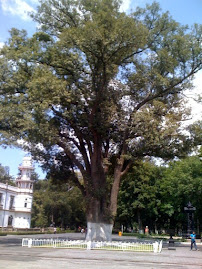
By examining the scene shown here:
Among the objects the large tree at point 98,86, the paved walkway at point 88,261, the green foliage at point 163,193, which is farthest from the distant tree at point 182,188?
the paved walkway at point 88,261

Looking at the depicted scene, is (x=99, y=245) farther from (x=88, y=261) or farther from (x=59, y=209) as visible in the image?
(x=59, y=209)

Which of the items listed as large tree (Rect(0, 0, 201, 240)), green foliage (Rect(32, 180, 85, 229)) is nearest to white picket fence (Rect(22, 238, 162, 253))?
large tree (Rect(0, 0, 201, 240))

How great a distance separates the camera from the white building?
54.4 m

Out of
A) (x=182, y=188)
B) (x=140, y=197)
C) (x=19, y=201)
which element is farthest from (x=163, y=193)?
(x=19, y=201)

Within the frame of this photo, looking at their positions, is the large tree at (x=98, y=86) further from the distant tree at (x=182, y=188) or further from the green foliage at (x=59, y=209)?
the green foliage at (x=59, y=209)

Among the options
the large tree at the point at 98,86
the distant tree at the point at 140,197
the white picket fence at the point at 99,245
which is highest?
the large tree at the point at 98,86

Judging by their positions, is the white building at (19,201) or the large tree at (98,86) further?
the white building at (19,201)

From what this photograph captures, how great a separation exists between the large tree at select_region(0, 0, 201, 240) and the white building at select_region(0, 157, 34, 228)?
35457mm

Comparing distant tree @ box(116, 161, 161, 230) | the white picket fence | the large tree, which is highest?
the large tree

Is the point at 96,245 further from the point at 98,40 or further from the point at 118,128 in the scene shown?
the point at 98,40

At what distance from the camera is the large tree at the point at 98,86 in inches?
727

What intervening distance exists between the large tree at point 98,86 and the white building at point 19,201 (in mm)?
35457

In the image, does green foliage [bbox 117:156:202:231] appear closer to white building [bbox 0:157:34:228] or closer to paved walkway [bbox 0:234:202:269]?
white building [bbox 0:157:34:228]

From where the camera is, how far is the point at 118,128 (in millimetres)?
21359
